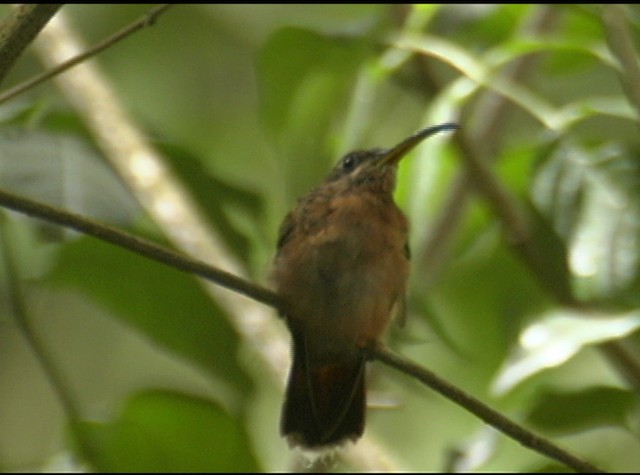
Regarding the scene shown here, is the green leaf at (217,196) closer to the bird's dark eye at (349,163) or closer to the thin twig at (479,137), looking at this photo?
the bird's dark eye at (349,163)

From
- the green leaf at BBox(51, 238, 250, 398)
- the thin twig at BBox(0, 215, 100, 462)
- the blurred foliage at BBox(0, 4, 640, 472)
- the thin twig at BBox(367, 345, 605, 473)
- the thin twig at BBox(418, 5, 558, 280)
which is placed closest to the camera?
the thin twig at BBox(367, 345, 605, 473)

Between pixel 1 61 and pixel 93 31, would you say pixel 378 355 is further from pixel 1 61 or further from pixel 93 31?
pixel 93 31

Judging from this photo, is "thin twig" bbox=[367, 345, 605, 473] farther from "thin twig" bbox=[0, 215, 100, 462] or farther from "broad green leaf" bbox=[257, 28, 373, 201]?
"broad green leaf" bbox=[257, 28, 373, 201]

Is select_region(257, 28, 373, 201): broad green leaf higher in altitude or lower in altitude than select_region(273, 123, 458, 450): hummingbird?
higher

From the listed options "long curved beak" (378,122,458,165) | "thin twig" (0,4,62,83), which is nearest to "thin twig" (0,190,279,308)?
"thin twig" (0,4,62,83)

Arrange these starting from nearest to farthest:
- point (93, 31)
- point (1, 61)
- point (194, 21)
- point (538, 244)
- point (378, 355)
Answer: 1. point (1, 61)
2. point (378, 355)
3. point (538, 244)
4. point (93, 31)
5. point (194, 21)

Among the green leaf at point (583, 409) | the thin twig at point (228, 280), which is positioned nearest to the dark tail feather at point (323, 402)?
the green leaf at point (583, 409)

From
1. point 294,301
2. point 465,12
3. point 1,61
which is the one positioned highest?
point 1,61

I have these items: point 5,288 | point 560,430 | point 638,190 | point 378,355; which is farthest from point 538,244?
point 5,288
